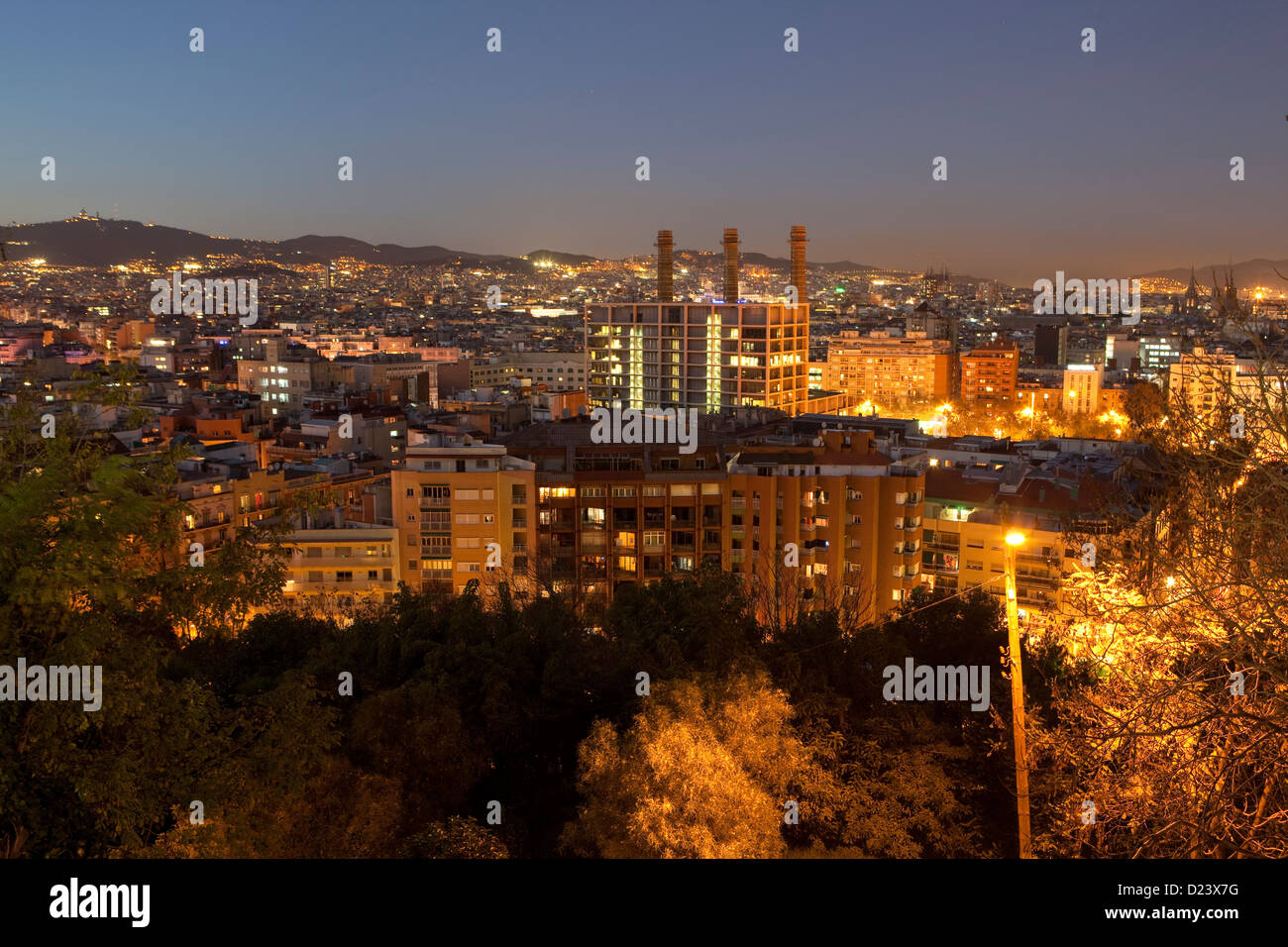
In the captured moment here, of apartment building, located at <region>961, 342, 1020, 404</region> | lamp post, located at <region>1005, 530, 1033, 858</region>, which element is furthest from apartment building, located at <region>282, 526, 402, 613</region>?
apartment building, located at <region>961, 342, 1020, 404</region>

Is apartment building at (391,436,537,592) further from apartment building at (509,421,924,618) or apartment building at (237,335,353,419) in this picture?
apartment building at (237,335,353,419)

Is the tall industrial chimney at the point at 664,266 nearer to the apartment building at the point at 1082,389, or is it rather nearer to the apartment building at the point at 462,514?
the apartment building at the point at 1082,389

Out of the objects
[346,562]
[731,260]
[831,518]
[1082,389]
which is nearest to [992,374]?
[1082,389]

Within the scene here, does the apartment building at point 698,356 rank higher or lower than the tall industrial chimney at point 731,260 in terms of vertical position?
Result: lower

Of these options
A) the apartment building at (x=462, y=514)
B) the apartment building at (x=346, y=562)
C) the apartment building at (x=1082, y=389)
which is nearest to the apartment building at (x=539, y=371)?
the apartment building at (x=1082, y=389)

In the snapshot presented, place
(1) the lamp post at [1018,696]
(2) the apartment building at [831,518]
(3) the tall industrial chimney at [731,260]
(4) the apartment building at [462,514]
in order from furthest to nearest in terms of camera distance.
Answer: (3) the tall industrial chimney at [731,260], (2) the apartment building at [831,518], (4) the apartment building at [462,514], (1) the lamp post at [1018,696]

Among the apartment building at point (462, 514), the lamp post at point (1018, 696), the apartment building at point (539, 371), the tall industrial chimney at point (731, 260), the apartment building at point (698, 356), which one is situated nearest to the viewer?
the lamp post at point (1018, 696)
